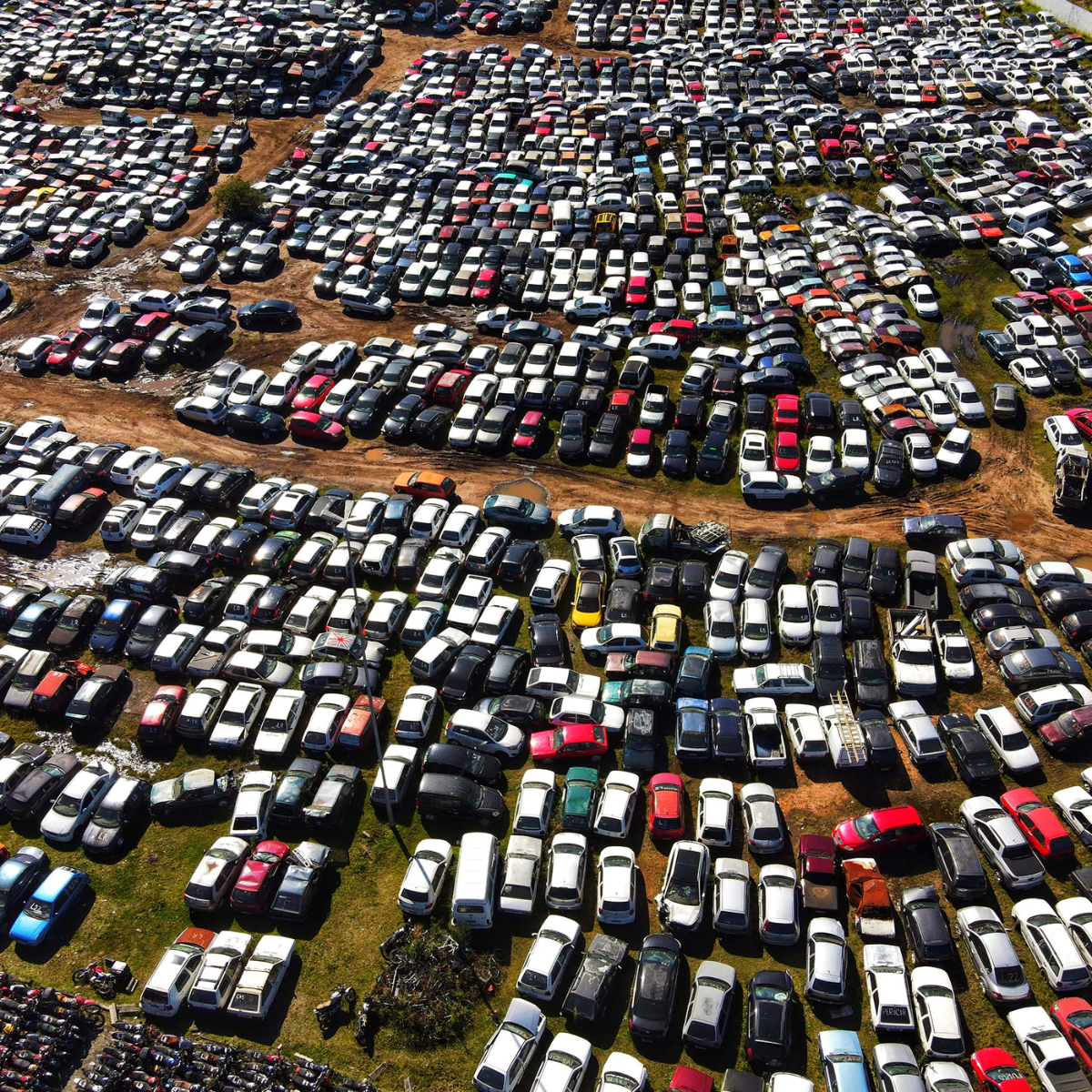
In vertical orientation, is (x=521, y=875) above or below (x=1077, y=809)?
below

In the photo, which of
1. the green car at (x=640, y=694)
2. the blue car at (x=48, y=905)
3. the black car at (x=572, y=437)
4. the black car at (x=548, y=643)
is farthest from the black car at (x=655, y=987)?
the black car at (x=572, y=437)

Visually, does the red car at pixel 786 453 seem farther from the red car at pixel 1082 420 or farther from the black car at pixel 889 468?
the red car at pixel 1082 420

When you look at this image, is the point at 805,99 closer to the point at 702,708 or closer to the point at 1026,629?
Answer: the point at 1026,629

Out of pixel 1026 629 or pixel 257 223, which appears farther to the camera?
pixel 257 223

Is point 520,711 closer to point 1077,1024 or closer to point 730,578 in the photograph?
point 730,578

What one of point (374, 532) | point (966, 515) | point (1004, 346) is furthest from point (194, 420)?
point (1004, 346)

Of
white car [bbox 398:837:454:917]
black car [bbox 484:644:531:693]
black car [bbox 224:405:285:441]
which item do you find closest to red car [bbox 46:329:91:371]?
black car [bbox 224:405:285:441]

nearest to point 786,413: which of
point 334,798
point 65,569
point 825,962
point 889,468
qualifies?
point 889,468
